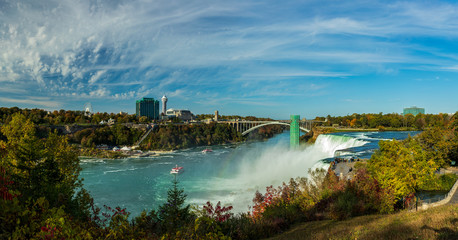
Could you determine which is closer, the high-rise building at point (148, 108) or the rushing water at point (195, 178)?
the rushing water at point (195, 178)

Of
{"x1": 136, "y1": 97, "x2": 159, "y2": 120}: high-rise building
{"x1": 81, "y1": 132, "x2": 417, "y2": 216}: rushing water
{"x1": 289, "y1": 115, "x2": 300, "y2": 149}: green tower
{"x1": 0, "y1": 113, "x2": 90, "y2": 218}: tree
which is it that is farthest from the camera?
{"x1": 136, "y1": 97, "x2": 159, "y2": 120}: high-rise building

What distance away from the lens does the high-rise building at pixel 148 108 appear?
122 m

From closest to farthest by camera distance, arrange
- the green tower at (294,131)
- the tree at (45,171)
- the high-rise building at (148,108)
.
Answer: the tree at (45,171) → the green tower at (294,131) → the high-rise building at (148,108)

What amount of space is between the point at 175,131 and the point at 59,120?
25.9m

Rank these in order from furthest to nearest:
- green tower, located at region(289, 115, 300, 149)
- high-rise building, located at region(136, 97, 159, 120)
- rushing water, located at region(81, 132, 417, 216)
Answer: high-rise building, located at region(136, 97, 159, 120), green tower, located at region(289, 115, 300, 149), rushing water, located at region(81, 132, 417, 216)

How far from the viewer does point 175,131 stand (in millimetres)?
56188

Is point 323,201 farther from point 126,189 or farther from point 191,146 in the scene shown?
point 191,146

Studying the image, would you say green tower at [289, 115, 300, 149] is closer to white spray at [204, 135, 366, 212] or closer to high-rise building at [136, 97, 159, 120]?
white spray at [204, 135, 366, 212]

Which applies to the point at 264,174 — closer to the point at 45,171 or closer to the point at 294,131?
the point at 45,171

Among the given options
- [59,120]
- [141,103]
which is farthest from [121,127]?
[141,103]

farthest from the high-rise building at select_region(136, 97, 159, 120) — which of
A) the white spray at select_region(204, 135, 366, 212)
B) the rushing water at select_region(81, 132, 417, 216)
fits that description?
the white spray at select_region(204, 135, 366, 212)

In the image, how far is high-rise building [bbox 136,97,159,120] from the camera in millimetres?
121625

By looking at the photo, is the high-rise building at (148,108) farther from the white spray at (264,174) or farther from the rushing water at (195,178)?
the white spray at (264,174)

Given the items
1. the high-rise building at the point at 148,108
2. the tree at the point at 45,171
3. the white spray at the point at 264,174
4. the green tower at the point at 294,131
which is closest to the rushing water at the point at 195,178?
the white spray at the point at 264,174
